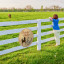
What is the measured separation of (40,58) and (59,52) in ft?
4.47

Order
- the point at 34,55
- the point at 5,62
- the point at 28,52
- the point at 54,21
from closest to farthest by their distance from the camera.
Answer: the point at 5,62 → the point at 34,55 → the point at 28,52 → the point at 54,21

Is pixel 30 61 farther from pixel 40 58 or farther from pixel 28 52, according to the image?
pixel 28 52

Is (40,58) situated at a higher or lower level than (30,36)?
lower

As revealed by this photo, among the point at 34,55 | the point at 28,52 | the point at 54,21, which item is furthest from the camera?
the point at 54,21

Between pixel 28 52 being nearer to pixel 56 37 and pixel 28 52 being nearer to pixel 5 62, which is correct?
pixel 5 62

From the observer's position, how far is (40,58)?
277 inches

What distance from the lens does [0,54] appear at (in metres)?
→ 6.95

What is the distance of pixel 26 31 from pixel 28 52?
1067mm

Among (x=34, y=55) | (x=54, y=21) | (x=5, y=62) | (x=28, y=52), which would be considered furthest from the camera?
(x=54, y=21)

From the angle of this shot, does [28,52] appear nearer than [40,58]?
No

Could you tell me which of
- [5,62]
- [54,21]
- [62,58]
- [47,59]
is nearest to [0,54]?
[5,62]

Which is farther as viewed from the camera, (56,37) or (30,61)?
(56,37)

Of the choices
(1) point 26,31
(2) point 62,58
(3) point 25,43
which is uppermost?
(1) point 26,31

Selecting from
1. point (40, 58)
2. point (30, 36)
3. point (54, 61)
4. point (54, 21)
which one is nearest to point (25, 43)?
point (30, 36)
